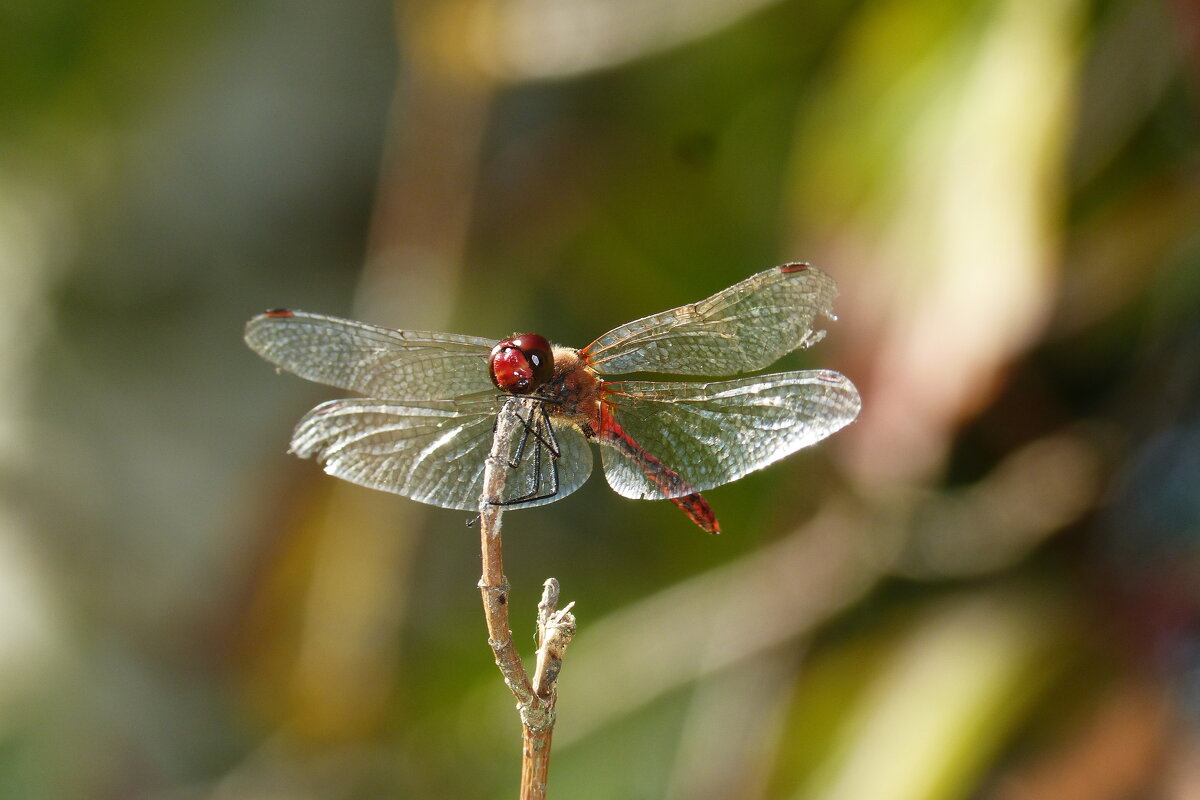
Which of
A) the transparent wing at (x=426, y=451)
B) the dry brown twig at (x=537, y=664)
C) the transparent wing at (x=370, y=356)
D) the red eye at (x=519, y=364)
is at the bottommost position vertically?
the dry brown twig at (x=537, y=664)

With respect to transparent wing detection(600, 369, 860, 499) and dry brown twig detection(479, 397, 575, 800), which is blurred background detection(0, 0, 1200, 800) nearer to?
transparent wing detection(600, 369, 860, 499)

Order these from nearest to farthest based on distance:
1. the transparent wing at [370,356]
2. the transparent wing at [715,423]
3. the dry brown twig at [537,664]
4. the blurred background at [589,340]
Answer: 1. the dry brown twig at [537,664]
2. the transparent wing at [715,423]
3. the transparent wing at [370,356]
4. the blurred background at [589,340]

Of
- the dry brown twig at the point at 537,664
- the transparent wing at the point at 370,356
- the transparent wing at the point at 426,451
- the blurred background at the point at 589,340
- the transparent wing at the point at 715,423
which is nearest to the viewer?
the dry brown twig at the point at 537,664

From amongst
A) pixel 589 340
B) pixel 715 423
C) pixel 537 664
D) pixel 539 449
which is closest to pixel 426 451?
pixel 539 449

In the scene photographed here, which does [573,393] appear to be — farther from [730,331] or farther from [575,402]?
[730,331]

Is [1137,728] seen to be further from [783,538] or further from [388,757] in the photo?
[388,757]

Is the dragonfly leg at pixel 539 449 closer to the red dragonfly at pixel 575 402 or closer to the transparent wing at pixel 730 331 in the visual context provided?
the red dragonfly at pixel 575 402

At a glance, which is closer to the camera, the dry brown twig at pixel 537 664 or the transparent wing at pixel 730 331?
the dry brown twig at pixel 537 664

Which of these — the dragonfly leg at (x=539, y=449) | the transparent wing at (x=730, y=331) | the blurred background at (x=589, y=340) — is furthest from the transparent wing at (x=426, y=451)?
the blurred background at (x=589, y=340)
